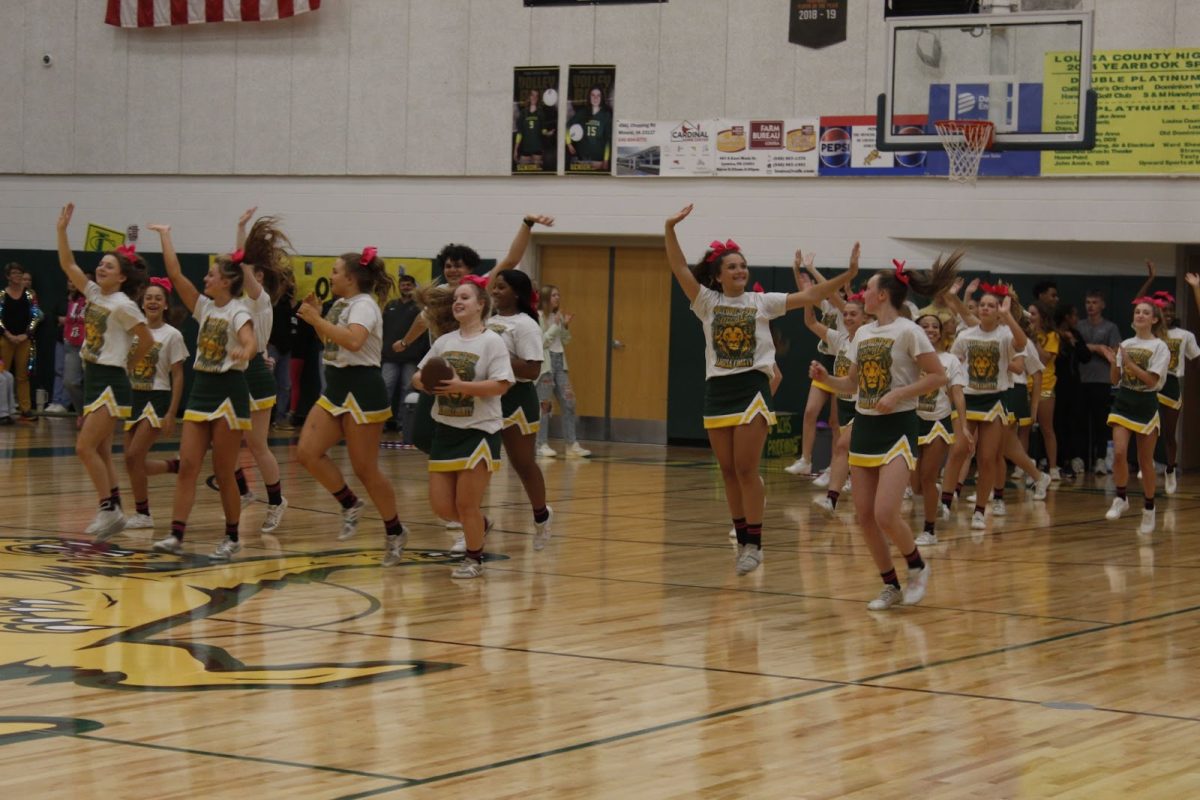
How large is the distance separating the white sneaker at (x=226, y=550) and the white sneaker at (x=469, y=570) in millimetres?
1461

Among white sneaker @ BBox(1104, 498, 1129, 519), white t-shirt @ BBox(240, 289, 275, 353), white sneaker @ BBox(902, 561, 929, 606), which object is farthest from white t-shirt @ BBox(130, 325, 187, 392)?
white sneaker @ BBox(1104, 498, 1129, 519)

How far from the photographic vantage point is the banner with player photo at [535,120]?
20.7 metres


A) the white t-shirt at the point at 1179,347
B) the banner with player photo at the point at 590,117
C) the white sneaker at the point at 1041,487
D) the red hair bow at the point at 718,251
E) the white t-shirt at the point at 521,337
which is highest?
the banner with player photo at the point at 590,117

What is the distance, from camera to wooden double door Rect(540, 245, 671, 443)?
20828 millimetres

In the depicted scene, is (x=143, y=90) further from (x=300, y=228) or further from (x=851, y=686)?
(x=851, y=686)

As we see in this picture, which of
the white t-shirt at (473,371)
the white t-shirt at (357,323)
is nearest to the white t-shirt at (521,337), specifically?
the white t-shirt at (357,323)

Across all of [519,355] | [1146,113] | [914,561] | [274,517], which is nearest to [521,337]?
[519,355]

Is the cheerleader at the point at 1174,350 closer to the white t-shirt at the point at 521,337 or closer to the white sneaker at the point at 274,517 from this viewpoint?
the white t-shirt at the point at 521,337

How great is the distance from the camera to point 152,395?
11.3 metres

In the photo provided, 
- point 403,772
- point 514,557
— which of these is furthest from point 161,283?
point 403,772

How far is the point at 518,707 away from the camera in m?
6.17

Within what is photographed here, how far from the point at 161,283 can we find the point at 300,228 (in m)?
10.6

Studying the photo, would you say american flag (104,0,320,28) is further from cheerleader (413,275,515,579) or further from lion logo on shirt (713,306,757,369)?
cheerleader (413,275,515,579)

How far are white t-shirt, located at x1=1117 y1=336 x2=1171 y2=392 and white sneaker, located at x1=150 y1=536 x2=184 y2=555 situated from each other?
24.0 ft
